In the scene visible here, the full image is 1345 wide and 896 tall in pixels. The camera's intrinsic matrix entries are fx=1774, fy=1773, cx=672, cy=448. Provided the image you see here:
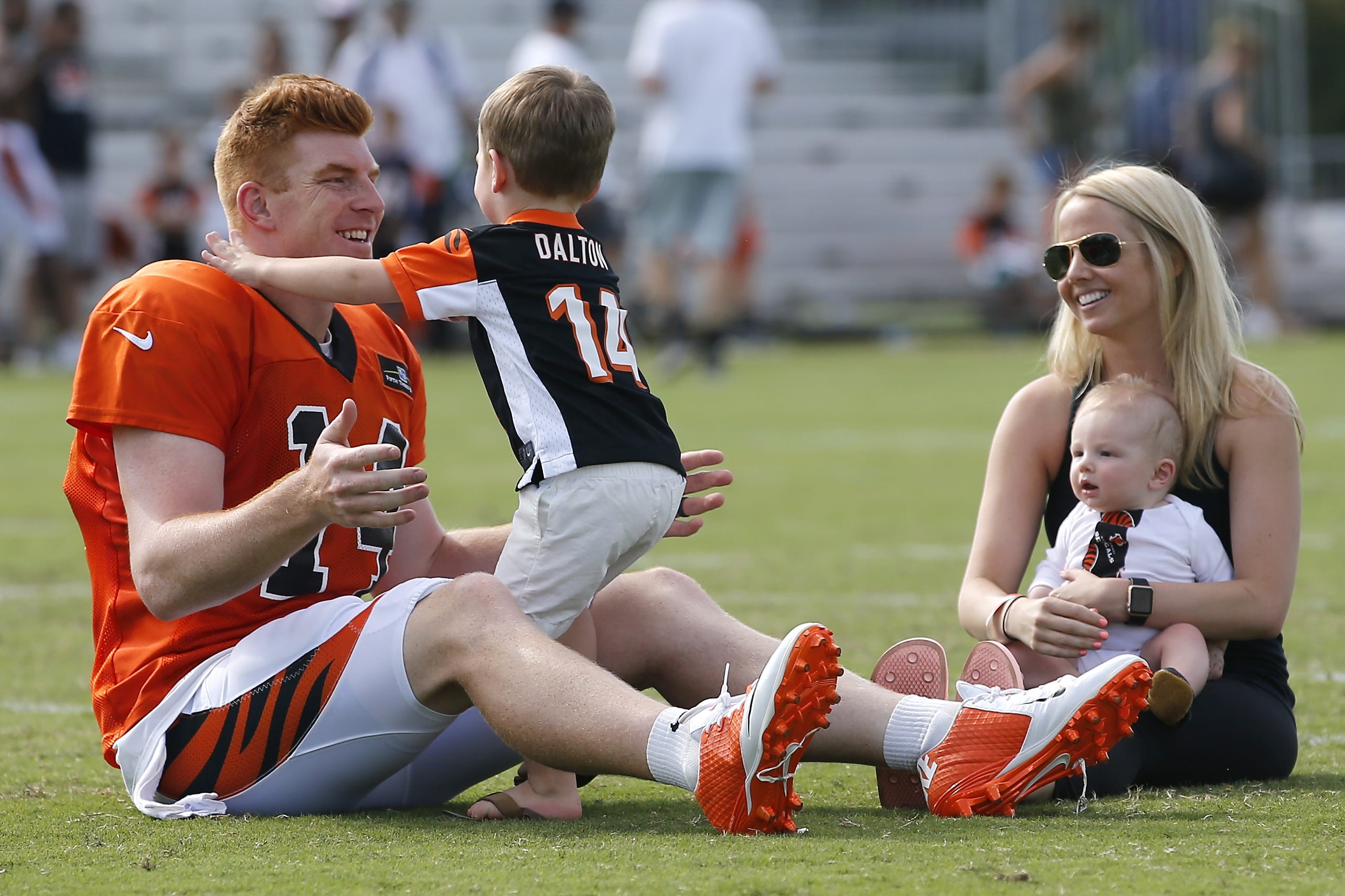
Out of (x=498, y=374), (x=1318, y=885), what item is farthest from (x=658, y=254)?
(x=1318, y=885)

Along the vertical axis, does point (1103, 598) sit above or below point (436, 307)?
below

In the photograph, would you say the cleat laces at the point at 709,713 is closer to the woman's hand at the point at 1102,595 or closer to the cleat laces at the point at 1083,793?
the cleat laces at the point at 1083,793

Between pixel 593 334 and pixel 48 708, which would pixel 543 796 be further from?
pixel 48 708

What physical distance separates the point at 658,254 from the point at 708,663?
1013cm

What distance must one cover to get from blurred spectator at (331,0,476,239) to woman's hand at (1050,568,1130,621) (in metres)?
11.7

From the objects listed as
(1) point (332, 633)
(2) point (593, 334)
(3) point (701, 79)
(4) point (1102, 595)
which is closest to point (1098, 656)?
(4) point (1102, 595)

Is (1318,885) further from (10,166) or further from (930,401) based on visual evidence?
(10,166)

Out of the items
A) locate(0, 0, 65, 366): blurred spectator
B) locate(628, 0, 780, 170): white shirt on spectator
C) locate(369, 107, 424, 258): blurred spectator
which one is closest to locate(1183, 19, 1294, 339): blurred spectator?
locate(628, 0, 780, 170): white shirt on spectator

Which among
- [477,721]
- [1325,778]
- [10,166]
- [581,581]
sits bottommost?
[1325,778]

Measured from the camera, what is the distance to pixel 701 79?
43.8 feet

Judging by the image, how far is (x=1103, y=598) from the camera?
3125 millimetres

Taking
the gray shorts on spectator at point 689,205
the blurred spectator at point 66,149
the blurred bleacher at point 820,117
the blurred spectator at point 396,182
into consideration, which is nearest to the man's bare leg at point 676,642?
the gray shorts on spectator at point 689,205

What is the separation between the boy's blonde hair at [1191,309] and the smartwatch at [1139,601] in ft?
0.84

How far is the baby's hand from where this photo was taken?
3.00 metres
